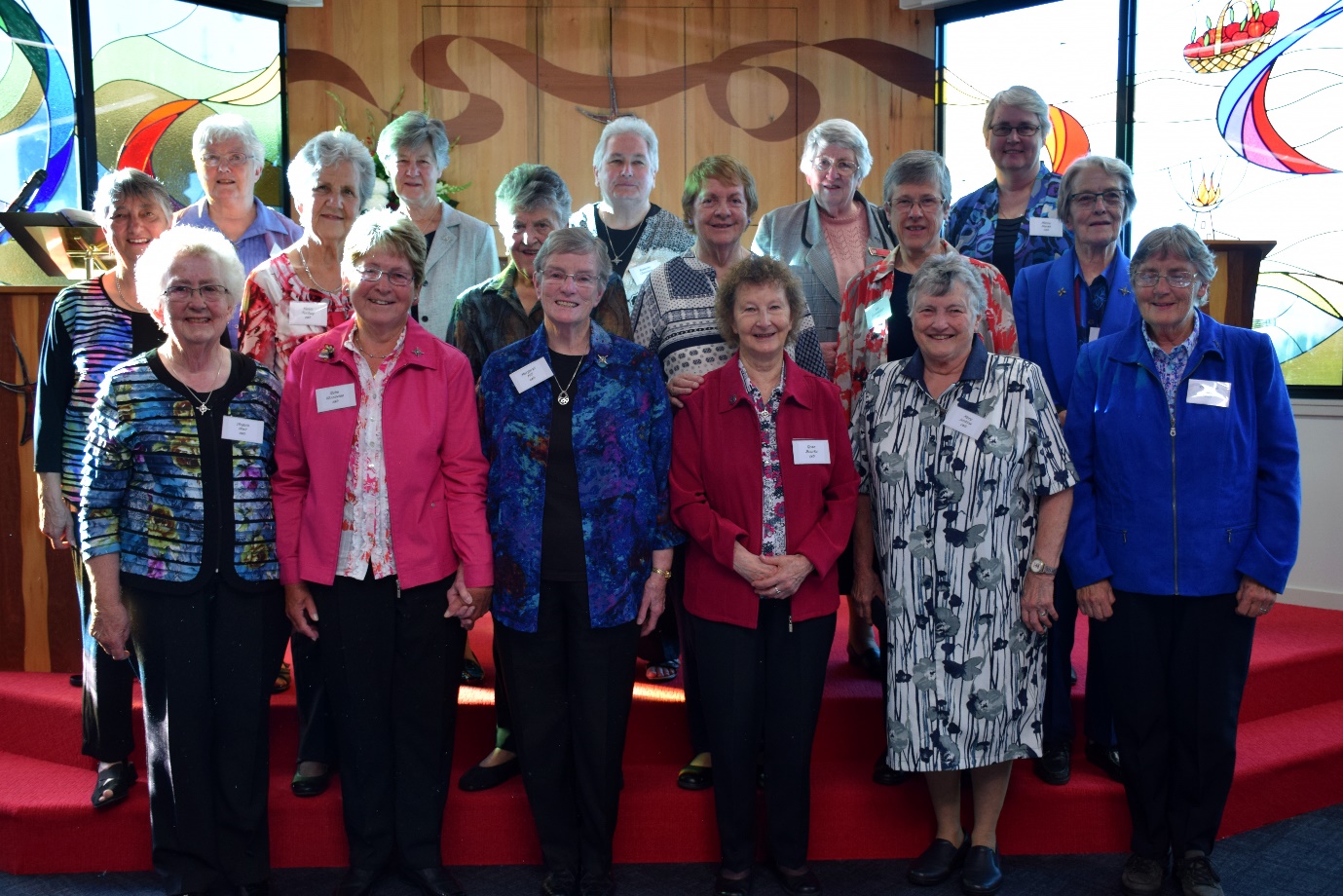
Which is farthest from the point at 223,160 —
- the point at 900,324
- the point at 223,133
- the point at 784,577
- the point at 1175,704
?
the point at 1175,704

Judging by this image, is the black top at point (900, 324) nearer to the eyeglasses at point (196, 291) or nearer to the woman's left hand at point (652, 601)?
the woman's left hand at point (652, 601)

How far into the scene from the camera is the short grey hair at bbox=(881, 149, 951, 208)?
289 cm

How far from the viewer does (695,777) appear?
9.50 feet

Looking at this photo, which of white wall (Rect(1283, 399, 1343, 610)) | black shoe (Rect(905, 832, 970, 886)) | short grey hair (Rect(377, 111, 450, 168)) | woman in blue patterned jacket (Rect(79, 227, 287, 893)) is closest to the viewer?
woman in blue patterned jacket (Rect(79, 227, 287, 893))

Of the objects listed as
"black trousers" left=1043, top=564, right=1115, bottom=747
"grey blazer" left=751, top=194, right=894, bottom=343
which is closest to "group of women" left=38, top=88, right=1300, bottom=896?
"black trousers" left=1043, top=564, right=1115, bottom=747

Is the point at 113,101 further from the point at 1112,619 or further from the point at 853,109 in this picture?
the point at 1112,619

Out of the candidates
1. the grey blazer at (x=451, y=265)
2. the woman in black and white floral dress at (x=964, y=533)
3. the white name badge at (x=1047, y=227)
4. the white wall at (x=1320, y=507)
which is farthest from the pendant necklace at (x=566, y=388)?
the white wall at (x=1320, y=507)

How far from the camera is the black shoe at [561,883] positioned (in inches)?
102

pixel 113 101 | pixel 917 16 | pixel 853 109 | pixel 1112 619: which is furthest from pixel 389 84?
pixel 1112 619

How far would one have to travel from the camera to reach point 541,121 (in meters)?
6.71

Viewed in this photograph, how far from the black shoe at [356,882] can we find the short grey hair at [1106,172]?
8.65ft

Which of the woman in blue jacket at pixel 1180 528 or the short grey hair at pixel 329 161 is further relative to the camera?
the short grey hair at pixel 329 161

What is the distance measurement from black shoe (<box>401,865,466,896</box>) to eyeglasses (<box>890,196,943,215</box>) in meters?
2.18

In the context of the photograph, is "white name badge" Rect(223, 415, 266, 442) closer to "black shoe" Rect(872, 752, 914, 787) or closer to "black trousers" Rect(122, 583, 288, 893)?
"black trousers" Rect(122, 583, 288, 893)
